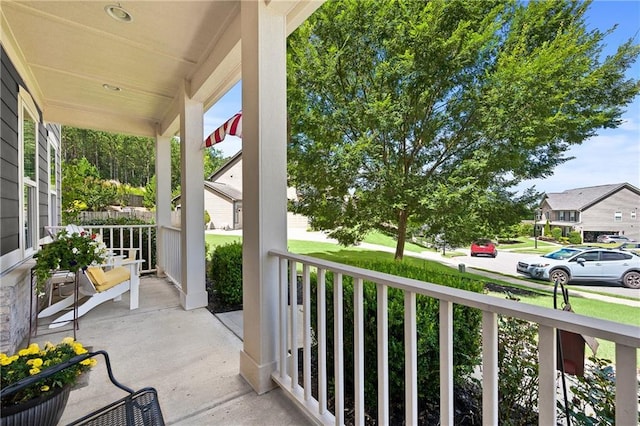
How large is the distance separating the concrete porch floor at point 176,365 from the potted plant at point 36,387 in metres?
0.60

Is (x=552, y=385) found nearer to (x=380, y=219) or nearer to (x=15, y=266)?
(x=15, y=266)

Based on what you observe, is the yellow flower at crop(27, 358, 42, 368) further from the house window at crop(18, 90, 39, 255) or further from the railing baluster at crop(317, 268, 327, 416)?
the house window at crop(18, 90, 39, 255)

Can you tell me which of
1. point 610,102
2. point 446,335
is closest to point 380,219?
point 610,102

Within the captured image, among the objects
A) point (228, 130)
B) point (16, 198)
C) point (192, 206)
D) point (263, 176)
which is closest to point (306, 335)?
point (263, 176)

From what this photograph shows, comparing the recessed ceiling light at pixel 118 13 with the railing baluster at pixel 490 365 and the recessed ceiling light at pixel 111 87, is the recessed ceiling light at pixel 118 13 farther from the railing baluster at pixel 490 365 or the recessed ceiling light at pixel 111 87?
the railing baluster at pixel 490 365

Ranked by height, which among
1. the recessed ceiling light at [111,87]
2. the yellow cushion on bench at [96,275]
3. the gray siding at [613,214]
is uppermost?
the recessed ceiling light at [111,87]

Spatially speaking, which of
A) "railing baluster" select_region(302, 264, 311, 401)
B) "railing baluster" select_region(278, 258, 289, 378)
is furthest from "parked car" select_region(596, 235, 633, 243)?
"railing baluster" select_region(278, 258, 289, 378)

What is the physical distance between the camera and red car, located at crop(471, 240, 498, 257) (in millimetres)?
3709

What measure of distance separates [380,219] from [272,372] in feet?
11.9

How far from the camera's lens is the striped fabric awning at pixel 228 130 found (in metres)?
2.81

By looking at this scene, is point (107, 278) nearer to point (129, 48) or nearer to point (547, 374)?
point (129, 48)

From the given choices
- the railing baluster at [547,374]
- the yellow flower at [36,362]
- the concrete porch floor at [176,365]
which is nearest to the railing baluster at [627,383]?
the railing baluster at [547,374]

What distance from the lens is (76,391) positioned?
1.88m

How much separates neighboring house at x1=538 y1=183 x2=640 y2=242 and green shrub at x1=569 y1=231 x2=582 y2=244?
0.07 ft
